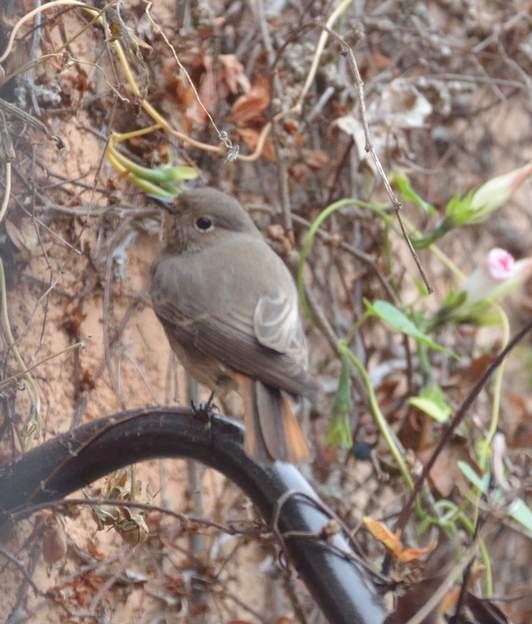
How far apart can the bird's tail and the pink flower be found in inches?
32.6

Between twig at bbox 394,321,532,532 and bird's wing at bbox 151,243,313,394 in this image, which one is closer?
twig at bbox 394,321,532,532

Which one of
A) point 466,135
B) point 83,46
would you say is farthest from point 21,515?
point 466,135

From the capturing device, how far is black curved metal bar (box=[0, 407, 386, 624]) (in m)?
1.74

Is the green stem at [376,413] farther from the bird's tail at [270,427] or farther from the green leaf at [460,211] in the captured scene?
the bird's tail at [270,427]

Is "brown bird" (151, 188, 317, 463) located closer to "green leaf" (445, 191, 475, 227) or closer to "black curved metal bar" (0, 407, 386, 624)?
"black curved metal bar" (0, 407, 386, 624)

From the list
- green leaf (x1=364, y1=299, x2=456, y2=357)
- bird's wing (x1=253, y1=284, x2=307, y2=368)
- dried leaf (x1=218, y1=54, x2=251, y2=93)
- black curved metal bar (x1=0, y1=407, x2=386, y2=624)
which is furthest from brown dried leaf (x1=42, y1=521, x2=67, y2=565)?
dried leaf (x1=218, y1=54, x2=251, y2=93)

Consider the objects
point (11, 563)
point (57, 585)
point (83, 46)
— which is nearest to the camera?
point (11, 563)

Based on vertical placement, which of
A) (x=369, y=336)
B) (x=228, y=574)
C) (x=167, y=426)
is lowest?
(x=228, y=574)

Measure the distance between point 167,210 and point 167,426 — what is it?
902 millimetres

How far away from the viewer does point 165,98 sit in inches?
113

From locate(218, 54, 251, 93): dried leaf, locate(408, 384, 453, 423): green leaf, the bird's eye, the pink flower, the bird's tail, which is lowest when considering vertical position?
locate(408, 384, 453, 423): green leaf

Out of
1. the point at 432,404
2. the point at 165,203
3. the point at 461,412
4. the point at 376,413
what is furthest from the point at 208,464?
the point at 432,404

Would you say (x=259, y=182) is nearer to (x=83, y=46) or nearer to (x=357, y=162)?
(x=357, y=162)

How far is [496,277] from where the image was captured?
2873 millimetres
